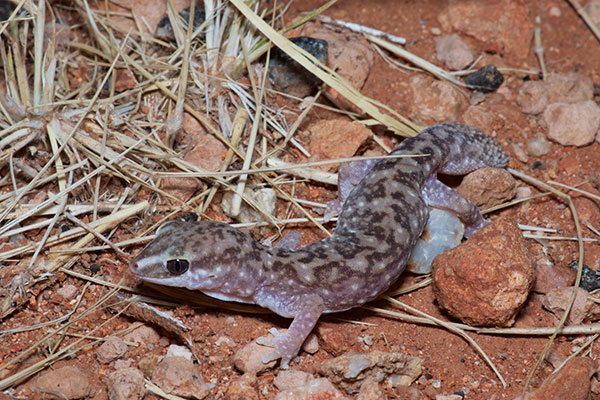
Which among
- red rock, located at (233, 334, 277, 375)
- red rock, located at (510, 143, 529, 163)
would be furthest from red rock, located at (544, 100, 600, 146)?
red rock, located at (233, 334, 277, 375)

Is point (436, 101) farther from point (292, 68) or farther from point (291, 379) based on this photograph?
point (291, 379)

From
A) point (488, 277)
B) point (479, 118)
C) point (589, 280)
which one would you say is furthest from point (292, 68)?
point (589, 280)

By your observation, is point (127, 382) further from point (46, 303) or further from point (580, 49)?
point (580, 49)

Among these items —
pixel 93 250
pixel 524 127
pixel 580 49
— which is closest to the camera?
pixel 93 250

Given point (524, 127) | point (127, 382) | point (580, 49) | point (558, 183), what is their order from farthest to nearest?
point (580, 49) → point (524, 127) → point (558, 183) → point (127, 382)

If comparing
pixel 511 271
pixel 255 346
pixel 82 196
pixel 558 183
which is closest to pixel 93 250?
pixel 82 196

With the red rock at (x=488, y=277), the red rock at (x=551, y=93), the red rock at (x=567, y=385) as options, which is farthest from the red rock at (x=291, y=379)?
the red rock at (x=551, y=93)

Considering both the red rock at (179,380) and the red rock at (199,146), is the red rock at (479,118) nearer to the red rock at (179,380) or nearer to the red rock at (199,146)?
the red rock at (199,146)
